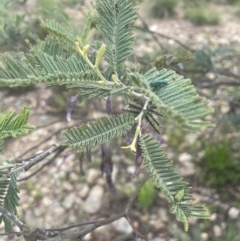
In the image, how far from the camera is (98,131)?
0.70 m

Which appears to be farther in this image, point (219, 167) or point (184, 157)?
point (184, 157)

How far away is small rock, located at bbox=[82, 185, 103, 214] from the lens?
1954 mm

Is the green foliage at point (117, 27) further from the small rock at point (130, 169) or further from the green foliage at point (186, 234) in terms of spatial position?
the small rock at point (130, 169)

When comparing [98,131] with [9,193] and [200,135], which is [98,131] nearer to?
[9,193]

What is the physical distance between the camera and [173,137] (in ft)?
7.44

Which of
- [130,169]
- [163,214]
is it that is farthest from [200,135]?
[163,214]

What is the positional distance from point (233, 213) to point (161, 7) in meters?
2.34

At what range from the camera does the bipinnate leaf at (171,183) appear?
64 cm

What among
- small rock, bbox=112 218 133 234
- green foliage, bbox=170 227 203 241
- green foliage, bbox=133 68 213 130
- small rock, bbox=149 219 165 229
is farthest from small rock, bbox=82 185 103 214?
green foliage, bbox=133 68 213 130

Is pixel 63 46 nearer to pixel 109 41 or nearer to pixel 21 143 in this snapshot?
pixel 109 41

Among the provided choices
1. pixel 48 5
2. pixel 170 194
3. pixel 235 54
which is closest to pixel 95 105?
pixel 48 5

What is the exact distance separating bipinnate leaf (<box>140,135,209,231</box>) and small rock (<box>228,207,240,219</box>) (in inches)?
50.1

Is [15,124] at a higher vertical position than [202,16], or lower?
higher

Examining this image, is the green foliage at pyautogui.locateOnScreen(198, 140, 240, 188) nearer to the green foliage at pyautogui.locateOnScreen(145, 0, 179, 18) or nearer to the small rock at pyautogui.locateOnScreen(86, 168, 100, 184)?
the small rock at pyautogui.locateOnScreen(86, 168, 100, 184)
